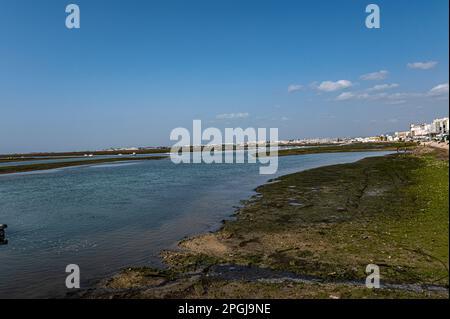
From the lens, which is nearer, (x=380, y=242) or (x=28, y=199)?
(x=380, y=242)

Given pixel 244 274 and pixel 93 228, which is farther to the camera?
pixel 93 228

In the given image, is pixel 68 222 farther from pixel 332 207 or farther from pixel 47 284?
pixel 332 207

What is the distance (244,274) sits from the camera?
1374cm

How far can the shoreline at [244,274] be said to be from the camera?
11602mm

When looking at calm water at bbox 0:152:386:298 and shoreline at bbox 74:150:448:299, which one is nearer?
shoreline at bbox 74:150:448:299

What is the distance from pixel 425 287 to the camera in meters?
11.4

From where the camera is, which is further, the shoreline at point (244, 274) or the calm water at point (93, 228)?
Answer: the calm water at point (93, 228)

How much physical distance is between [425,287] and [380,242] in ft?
16.2

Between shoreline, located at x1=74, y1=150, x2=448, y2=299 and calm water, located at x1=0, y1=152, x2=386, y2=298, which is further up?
shoreline, located at x1=74, y1=150, x2=448, y2=299

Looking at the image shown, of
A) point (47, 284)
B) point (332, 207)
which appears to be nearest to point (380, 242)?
point (332, 207)

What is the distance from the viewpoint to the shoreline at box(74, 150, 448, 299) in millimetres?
11602

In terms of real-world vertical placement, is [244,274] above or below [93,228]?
above

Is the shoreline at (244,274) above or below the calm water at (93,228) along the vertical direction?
above
